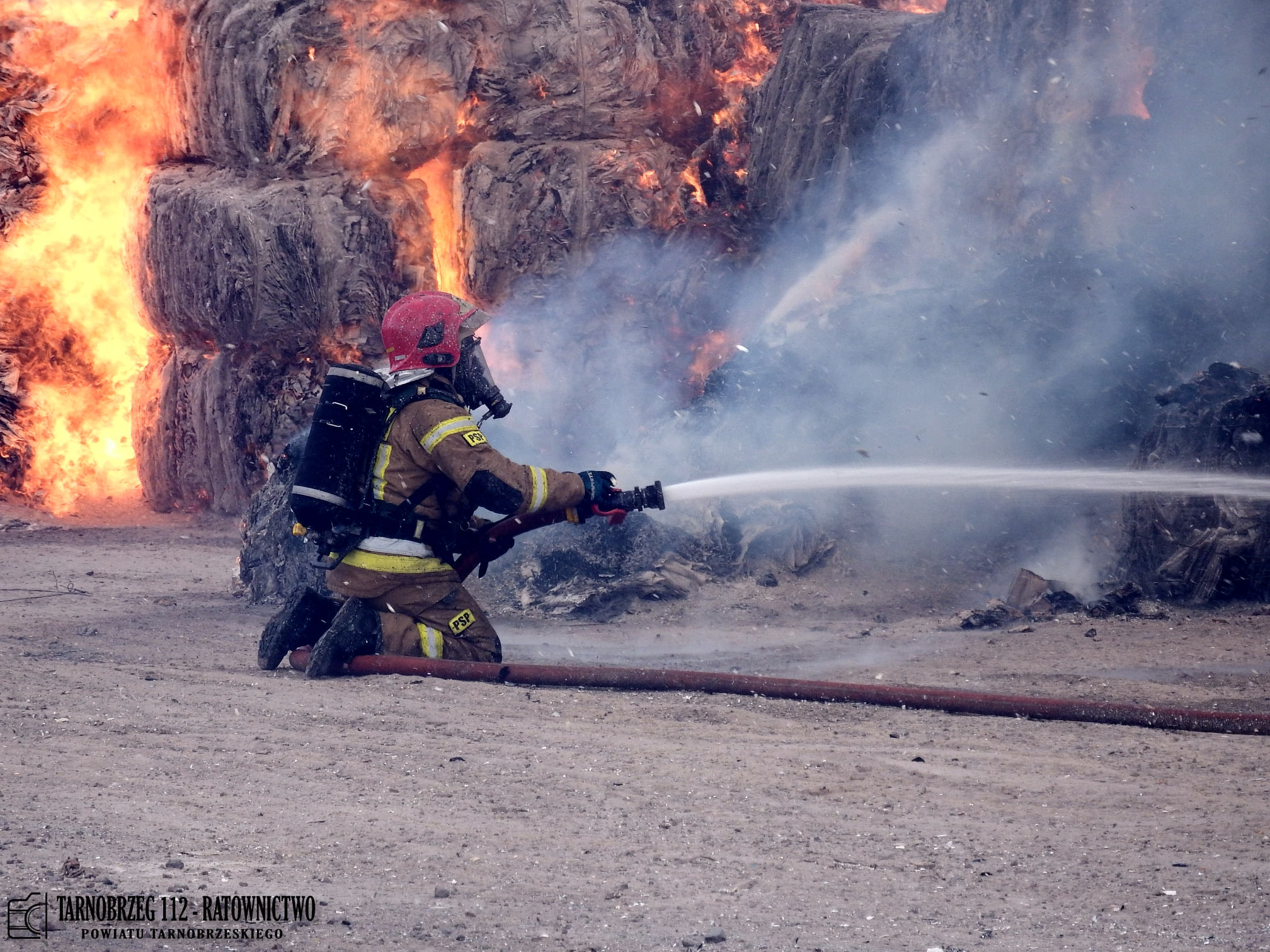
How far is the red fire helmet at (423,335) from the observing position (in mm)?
5523

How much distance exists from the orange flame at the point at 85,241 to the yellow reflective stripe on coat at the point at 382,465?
23.9ft

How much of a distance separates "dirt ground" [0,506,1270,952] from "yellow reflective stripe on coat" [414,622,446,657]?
14.8 inches

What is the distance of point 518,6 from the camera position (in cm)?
1055

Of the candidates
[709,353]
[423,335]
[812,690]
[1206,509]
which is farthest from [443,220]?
[812,690]

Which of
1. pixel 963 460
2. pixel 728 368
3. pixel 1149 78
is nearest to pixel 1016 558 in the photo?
pixel 963 460

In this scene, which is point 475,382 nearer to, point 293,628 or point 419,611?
point 419,611

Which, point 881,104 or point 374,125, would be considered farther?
point 374,125

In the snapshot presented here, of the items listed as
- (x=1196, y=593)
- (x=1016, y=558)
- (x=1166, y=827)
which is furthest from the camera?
(x=1016, y=558)

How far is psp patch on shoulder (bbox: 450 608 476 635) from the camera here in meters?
5.70

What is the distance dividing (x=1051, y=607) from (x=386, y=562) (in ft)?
12.5

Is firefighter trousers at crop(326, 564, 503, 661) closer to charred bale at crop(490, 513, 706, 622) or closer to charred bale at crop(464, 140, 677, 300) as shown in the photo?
charred bale at crop(490, 513, 706, 622)

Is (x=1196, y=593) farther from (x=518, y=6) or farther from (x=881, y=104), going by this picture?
(x=518, y=6)

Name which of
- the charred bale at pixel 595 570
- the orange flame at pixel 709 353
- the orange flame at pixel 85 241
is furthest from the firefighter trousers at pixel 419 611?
the orange flame at pixel 85 241

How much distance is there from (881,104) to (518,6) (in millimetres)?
3427
